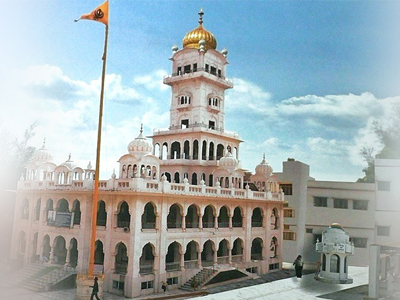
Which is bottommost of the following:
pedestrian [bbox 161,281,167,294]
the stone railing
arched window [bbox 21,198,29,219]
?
pedestrian [bbox 161,281,167,294]

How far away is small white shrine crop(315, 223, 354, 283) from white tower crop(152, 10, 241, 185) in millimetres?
7056

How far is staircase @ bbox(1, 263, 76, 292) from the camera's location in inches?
588

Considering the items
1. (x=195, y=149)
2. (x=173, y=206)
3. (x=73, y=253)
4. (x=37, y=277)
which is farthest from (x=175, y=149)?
(x=37, y=277)

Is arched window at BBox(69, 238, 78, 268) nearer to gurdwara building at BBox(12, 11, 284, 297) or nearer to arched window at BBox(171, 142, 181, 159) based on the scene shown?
gurdwara building at BBox(12, 11, 284, 297)

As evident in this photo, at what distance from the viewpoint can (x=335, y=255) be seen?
14.5 m

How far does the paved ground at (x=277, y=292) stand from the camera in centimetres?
1141

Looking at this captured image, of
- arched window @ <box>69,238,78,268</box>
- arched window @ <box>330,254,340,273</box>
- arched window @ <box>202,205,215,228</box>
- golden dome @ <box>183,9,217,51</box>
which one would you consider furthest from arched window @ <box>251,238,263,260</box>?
golden dome @ <box>183,9,217,51</box>

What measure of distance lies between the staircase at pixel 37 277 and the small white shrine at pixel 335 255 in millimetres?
8808

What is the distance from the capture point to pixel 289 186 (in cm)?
2208

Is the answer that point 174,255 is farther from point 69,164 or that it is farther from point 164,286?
point 69,164

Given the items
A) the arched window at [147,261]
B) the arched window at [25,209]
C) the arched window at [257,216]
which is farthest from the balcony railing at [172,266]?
the arched window at [25,209]

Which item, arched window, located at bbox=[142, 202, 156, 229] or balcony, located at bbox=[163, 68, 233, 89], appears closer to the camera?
arched window, located at bbox=[142, 202, 156, 229]

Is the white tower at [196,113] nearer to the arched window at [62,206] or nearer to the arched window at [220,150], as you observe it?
the arched window at [220,150]

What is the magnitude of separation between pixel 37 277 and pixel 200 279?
5880 mm
